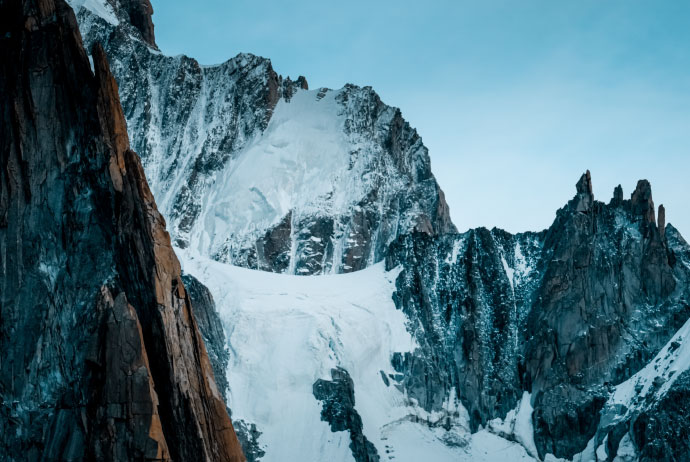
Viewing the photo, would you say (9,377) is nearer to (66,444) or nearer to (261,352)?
(66,444)

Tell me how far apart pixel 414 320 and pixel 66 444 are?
11674cm

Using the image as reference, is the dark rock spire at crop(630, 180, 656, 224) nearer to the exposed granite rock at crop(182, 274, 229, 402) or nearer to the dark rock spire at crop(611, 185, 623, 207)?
the dark rock spire at crop(611, 185, 623, 207)

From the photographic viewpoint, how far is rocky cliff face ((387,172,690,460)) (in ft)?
490

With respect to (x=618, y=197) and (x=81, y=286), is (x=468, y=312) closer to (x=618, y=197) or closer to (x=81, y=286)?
(x=618, y=197)

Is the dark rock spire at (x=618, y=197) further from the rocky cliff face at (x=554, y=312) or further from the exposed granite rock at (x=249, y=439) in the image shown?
the exposed granite rock at (x=249, y=439)

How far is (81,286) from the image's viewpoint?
172 feet

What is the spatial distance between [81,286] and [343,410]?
93.3m

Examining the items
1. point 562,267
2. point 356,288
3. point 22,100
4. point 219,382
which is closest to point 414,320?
point 356,288

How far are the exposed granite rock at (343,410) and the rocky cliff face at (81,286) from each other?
89201mm

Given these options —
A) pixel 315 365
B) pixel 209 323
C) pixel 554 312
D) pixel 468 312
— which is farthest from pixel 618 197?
pixel 209 323

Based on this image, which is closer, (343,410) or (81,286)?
(81,286)

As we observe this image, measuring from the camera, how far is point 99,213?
53.8 m

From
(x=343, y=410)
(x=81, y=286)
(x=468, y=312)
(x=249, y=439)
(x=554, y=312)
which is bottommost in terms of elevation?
(x=249, y=439)

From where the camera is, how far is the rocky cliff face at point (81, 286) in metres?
48.8
